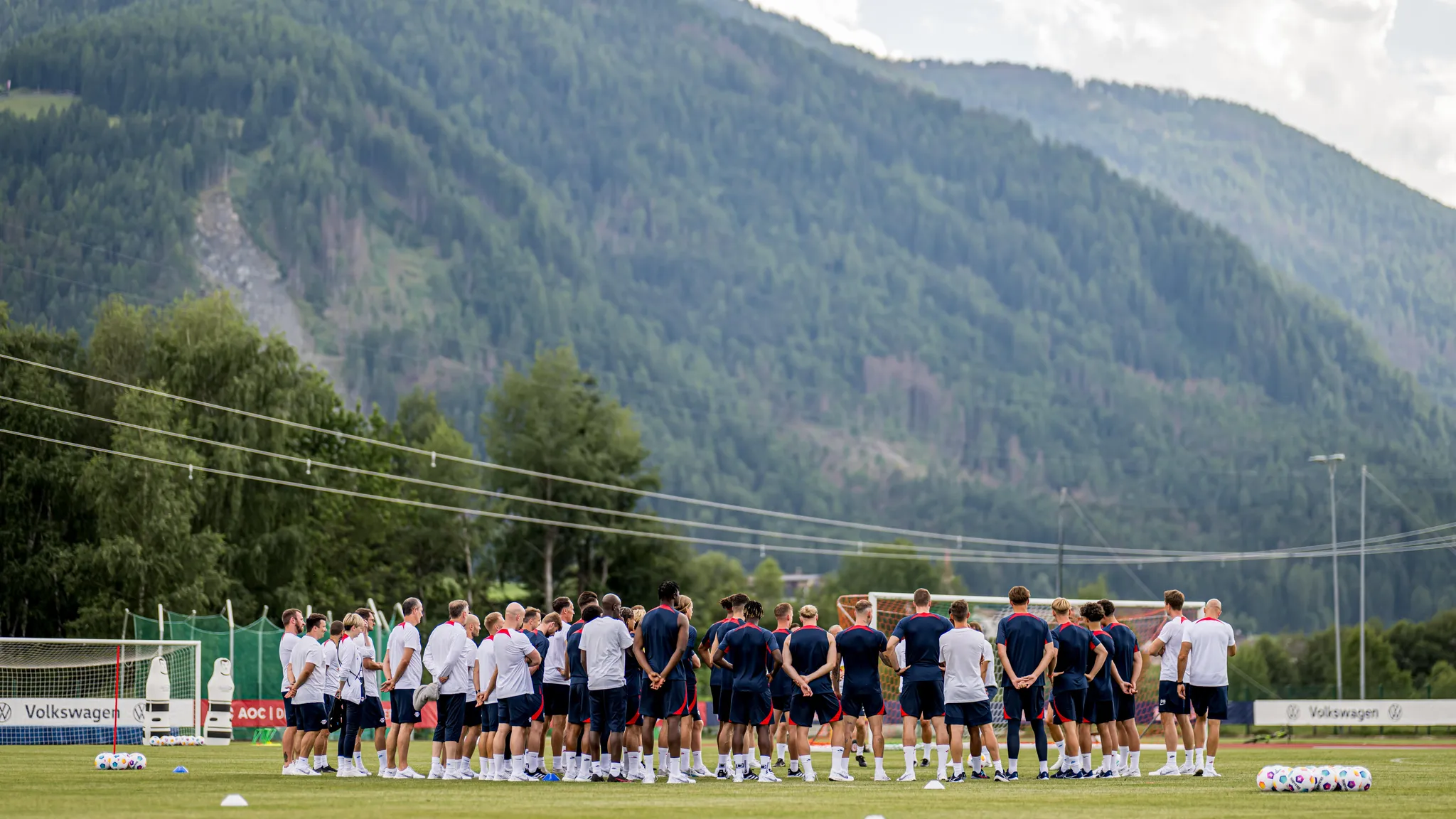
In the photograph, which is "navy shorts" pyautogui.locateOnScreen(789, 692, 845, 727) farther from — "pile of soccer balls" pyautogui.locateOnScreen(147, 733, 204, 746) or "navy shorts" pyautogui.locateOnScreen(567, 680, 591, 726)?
"pile of soccer balls" pyautogui.locateOnScreen(147, 733, 204, 746)

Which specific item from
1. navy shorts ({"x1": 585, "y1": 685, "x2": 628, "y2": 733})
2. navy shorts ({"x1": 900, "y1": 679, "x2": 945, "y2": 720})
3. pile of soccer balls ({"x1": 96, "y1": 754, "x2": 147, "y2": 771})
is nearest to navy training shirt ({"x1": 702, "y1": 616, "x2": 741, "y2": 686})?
navy shorts ({"x1": 585, "y1": 685, "x2": 628, "y2": 733})

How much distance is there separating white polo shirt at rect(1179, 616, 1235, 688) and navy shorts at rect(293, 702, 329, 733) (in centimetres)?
1101

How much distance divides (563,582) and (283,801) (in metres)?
76.1

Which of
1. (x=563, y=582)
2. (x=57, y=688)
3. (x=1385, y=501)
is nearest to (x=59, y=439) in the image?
(x=57, y=688)

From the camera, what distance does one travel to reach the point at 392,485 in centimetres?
8681

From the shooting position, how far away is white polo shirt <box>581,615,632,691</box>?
2039cm

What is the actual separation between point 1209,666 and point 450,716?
31.0ft

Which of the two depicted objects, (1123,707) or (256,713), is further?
(256,713)

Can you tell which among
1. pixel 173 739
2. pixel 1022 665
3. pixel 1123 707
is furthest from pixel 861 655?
pixel 173 739

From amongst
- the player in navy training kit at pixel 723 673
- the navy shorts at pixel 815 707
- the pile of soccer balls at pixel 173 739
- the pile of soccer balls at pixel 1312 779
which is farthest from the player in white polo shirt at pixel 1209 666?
the pile of soccer balls at pixel 173 739

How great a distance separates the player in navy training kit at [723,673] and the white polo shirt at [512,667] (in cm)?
212

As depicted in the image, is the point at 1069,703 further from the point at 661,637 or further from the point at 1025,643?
the point at 661,637

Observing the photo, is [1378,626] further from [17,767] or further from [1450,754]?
[17,767]

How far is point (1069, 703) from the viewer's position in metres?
21.7
